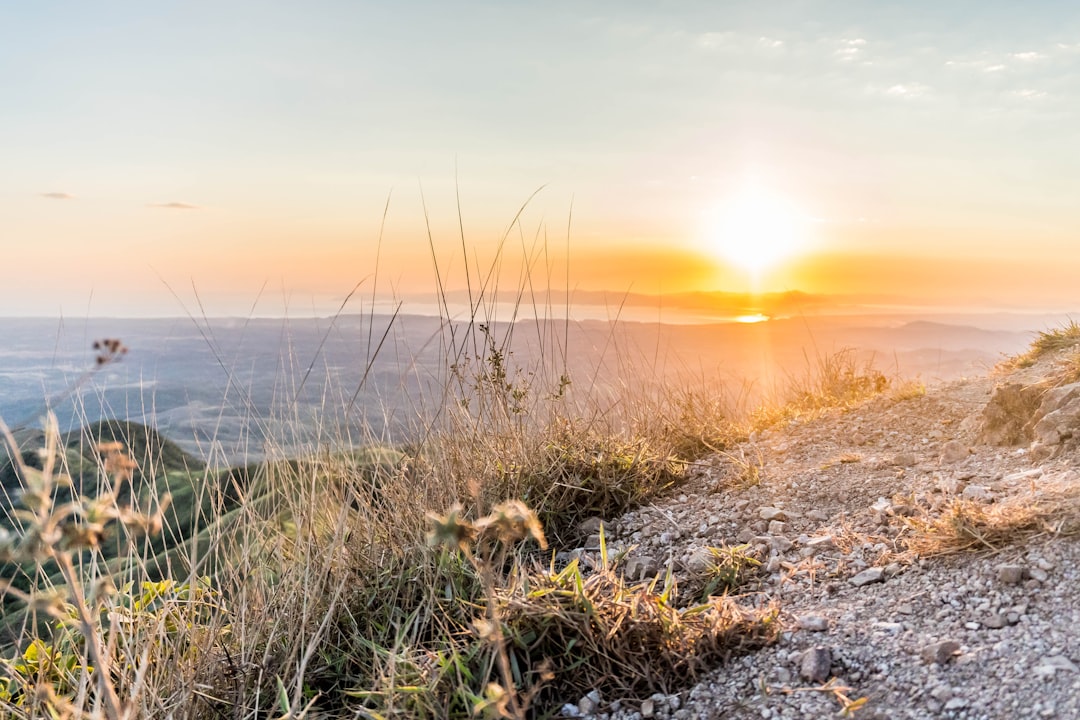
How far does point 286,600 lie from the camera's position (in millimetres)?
2566

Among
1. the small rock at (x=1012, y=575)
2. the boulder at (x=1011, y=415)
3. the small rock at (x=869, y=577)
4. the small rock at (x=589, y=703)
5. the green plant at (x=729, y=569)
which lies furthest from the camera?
the boulder at (x=1011, y=415)

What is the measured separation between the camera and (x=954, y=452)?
3.44 meters

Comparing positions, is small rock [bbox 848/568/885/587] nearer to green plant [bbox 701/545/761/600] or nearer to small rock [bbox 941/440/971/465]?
green plant [bbox 701/545/761/600]

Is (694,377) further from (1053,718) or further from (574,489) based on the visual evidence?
(1053,718)

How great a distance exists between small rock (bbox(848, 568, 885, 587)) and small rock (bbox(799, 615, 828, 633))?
30 centimetres

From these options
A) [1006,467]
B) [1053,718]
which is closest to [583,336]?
[1006,467]

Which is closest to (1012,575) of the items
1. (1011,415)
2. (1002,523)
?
(1002,523)

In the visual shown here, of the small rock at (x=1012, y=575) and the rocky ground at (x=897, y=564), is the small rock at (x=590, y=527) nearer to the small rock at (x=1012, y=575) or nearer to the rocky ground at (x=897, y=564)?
the rocky ground at (x=897, y=564)

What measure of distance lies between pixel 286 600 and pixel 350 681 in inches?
14.8

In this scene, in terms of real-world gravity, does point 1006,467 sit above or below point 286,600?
above

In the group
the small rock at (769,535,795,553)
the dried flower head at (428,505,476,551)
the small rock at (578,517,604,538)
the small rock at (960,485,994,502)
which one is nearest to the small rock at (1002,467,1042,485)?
the small rock at (960,485,994,502)

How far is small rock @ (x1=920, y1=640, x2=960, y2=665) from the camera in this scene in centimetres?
188

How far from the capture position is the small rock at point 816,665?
1917 mm

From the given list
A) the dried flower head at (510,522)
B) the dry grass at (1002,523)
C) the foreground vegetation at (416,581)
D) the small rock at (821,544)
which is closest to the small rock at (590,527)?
the foreground vegetation at (416,581)
